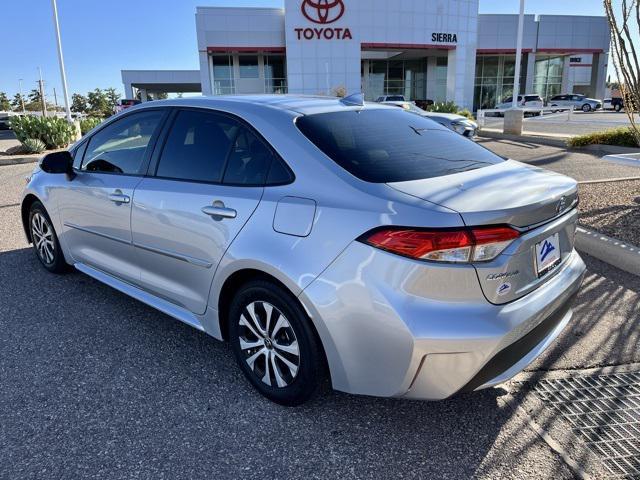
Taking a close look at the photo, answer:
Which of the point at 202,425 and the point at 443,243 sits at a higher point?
the point at 443,243

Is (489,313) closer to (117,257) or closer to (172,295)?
(172,295)

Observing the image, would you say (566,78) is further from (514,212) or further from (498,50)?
(514,212)

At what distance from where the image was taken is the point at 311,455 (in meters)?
2.44

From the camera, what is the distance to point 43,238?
486 centimetres

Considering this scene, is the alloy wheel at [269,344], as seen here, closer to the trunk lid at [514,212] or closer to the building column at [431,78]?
the trunk lid at [514,212]

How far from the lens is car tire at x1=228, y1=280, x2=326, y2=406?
254cm

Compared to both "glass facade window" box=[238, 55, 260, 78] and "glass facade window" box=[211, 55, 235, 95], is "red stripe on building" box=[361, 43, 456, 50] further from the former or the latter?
"glass facade window" box=[211, 55, 235, 95]

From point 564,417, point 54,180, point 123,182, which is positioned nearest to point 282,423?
point 564,417

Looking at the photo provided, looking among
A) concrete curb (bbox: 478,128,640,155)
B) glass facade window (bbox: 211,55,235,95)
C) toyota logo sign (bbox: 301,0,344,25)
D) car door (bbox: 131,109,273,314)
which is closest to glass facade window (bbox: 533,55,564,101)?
toyota logo sign (bbox: 301,0,344,25)

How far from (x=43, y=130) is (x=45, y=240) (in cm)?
1347

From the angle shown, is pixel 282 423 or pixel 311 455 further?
pixel 282 423

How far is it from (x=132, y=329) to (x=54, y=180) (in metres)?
1.67

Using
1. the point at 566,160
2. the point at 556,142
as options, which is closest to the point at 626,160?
the point at 566,160

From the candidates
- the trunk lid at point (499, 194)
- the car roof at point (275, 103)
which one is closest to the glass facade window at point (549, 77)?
the car roof at point (275, 103)
